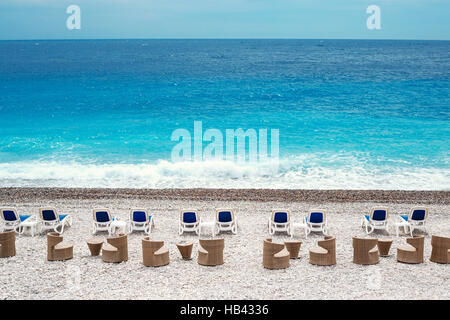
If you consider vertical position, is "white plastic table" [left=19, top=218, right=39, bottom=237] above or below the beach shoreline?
above

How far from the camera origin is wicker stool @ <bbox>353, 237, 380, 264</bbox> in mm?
10609

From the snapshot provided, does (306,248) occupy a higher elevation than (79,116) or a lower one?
lower

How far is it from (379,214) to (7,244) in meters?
9.33

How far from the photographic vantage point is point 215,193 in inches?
732

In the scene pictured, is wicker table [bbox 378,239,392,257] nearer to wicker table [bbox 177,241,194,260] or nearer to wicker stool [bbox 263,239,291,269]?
wicker stool [bbox 263,239,291,269]

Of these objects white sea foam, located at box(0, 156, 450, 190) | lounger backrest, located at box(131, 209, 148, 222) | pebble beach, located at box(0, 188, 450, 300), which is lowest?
pebble beach, located at box(0, 188, 450, 300)

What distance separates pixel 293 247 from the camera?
36.5 feet

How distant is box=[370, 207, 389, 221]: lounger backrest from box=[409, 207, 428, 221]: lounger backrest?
29.6 inches

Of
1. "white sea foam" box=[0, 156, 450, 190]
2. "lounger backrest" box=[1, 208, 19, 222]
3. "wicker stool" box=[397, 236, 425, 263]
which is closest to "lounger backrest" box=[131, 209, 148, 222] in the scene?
"lounger backrest" box=[1, 208, 19, 222]

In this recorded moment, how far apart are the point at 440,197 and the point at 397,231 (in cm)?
574

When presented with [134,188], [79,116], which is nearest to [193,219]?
[134,188]

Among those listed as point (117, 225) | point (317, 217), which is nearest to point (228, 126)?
point (317, 217)

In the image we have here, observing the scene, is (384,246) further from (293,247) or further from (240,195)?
(240,195)
